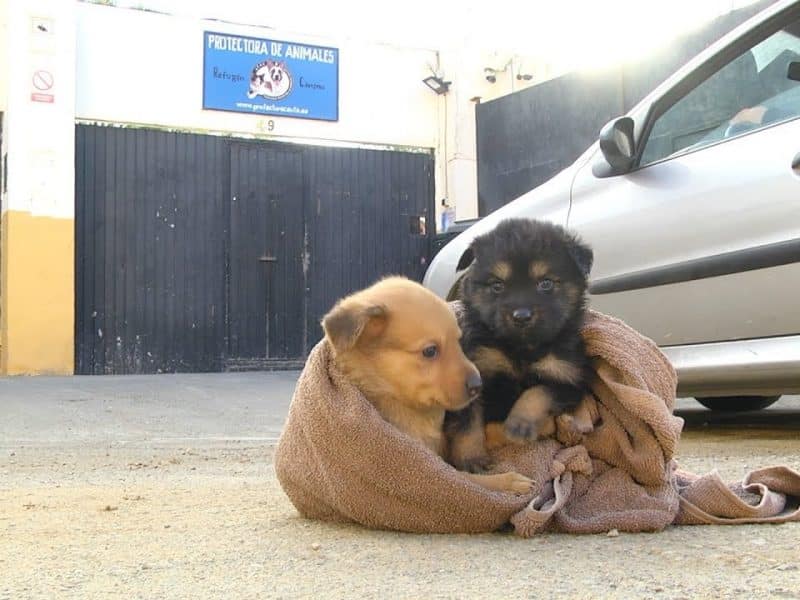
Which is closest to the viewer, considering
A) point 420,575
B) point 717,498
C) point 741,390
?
point 420,575

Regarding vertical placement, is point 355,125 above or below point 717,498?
above

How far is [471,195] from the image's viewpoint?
14016 millimetres

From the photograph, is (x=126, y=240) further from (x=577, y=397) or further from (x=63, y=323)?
(x=577, y=397)

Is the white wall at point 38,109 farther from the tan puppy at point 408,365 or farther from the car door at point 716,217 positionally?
the tan puppy at point 408,365

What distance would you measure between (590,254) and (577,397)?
548mm

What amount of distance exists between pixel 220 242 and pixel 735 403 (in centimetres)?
847

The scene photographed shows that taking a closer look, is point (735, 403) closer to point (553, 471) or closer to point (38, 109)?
point (553, 471)

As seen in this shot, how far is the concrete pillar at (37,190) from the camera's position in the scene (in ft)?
37.3

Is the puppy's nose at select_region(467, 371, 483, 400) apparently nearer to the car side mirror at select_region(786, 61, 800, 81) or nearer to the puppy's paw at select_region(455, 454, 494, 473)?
the puppy's paw at select_region(455, 454, 494, 473)

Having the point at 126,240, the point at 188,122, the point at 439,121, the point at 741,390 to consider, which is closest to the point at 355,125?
the point at 439,121

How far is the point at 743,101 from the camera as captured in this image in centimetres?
496

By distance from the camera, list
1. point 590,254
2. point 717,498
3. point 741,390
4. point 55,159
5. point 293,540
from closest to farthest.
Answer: point 293,540 < point 717,498 < point 590,254 < point 741,390 < point 55,159

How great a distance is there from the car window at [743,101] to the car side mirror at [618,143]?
9.9 inches

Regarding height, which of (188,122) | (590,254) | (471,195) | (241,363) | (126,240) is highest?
(188,122)
